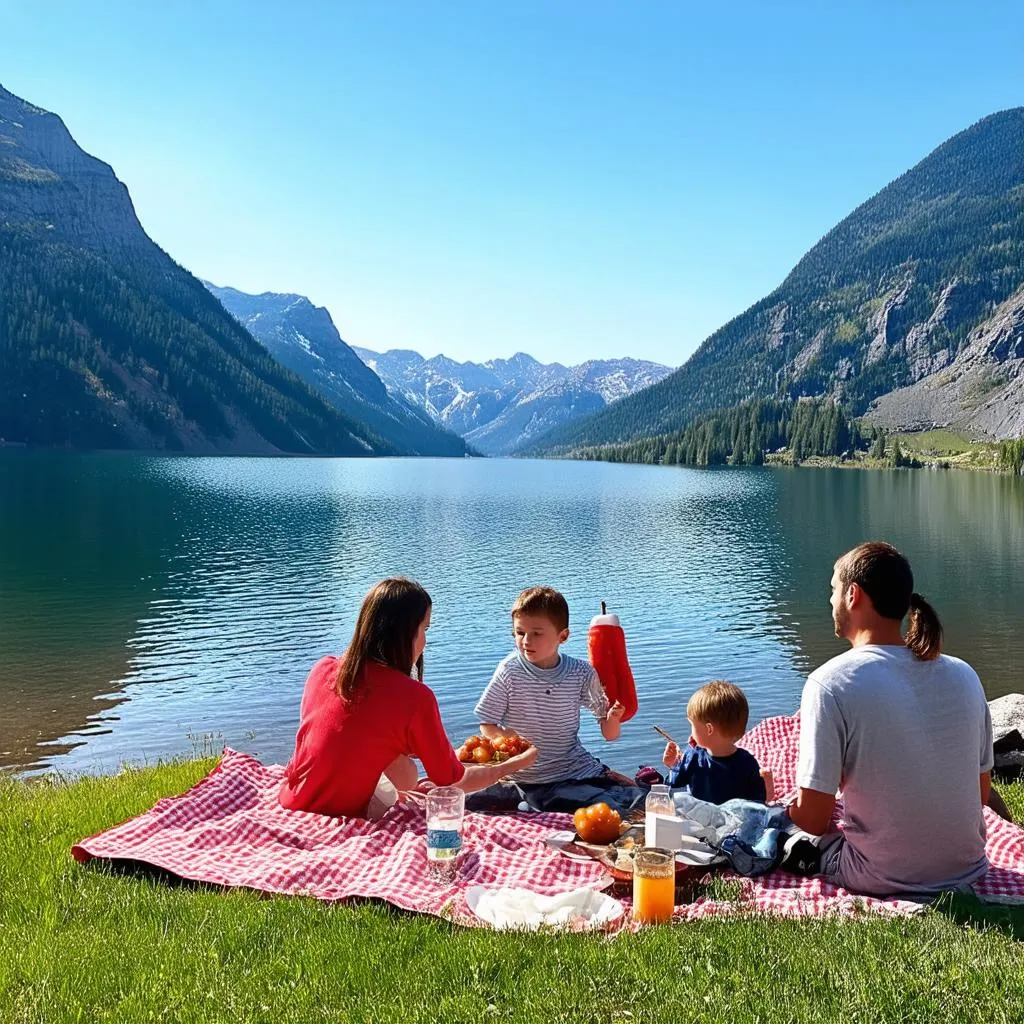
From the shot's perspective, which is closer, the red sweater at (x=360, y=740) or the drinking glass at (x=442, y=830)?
the drinking glass at (x=442, y=830)

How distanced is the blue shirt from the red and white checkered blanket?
1128mm

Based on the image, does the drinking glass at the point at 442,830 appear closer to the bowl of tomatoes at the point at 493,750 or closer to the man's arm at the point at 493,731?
the bowl of tomatoes at the point at 493,750

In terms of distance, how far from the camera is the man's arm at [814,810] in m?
6.61

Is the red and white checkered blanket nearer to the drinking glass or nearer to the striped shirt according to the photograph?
the drinking glass

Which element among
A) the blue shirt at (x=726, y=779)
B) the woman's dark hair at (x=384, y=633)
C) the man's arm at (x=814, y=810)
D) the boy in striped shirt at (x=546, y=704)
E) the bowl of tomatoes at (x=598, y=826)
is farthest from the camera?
the boy in striped shirt at (x=546, y=704)

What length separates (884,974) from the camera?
522 centimetres

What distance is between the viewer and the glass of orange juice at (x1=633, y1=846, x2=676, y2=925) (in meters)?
6.37

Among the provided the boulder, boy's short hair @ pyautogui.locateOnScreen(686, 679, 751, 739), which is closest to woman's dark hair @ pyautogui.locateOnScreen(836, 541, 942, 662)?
boy's short hair @ pyautogui.locateOnScreen(686, 679, 751, 739)

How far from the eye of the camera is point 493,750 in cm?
929

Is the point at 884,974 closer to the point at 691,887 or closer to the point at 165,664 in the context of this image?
the point at 691,887

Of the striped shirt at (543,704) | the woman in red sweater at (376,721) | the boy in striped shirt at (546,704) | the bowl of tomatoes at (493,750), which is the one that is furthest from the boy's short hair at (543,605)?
the woman in red sweater at (376,721)

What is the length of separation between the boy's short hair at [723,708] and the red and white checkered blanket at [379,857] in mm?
1383

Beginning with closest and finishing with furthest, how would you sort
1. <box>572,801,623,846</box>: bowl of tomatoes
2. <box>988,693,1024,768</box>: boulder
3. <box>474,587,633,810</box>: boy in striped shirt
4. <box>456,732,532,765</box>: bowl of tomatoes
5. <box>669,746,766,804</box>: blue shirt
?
<box>572,801,623,846</box>: bowl of tomatoes
<box>669,746,766,804</box>: blue shirt
<box>456,732,532,765</box>: bowl of tomatoes
<box>474,587,633,810</box>: boy in striped shirt
<box>988,693,1024,768</box>: boulder

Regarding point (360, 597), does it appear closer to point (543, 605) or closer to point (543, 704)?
point (543, 704)
